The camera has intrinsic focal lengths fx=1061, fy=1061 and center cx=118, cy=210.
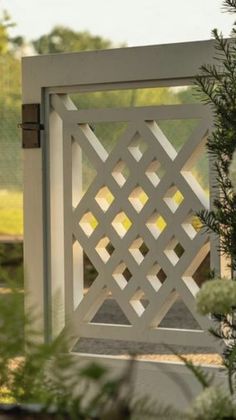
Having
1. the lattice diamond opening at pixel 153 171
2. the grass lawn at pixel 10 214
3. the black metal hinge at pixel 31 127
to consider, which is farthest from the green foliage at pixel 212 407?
the grass lawn at pixel 10 214

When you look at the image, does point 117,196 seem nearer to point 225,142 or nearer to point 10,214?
point 225,142

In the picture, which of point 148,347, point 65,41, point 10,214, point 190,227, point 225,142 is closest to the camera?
point 225,142

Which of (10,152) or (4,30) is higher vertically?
(4,30)

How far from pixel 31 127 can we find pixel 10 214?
1226 mm

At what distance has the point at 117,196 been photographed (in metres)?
3.53

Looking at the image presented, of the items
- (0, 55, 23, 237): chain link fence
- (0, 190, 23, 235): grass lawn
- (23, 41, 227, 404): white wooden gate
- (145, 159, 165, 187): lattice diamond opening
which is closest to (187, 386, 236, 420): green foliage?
(23, 41, 227, 404): white wooden gate

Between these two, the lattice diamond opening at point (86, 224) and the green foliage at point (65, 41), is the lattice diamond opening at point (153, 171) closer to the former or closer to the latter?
the lattice diamond opening at point (86, 224)

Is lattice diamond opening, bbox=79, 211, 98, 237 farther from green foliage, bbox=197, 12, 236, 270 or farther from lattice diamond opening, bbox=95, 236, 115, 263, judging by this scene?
green foliage, bbox=197, 12, 236, 270

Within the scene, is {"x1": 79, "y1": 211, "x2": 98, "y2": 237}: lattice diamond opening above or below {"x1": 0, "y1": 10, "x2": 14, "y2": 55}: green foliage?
below

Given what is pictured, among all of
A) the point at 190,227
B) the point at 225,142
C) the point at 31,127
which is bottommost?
the point at 225,142

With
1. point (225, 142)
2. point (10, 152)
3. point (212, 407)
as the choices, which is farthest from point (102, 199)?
point (212, 407)

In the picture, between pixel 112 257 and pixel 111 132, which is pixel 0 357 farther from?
pixel 111 132

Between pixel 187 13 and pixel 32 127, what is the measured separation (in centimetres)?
167

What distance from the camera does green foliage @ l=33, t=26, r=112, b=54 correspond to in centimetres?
527
